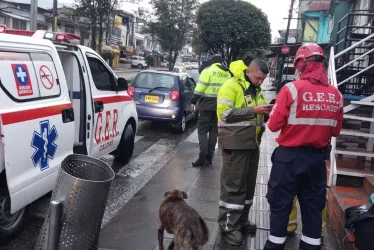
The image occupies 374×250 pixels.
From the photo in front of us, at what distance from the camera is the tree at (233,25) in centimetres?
2023

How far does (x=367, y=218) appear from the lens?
344cm

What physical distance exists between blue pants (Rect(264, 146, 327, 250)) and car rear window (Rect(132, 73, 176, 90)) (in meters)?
7.20

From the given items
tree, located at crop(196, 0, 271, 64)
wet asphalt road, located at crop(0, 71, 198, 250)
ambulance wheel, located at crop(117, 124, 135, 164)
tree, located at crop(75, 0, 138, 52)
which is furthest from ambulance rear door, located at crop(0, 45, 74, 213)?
tree, located at crop(196, 0, 271, 64)

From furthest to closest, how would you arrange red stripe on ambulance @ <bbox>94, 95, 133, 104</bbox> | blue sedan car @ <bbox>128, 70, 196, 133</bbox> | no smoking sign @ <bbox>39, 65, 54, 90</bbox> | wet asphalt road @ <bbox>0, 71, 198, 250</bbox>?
blue sedan car @ <bbox>128, 70, 196, 133</bbox>, red stripe on ambulance @ <bbox>94, 95, 133, 104</bbox>, wet asphalt road @ <bbox>0, 71, 198, 250</bbox>, no smoking sign @ <bbox>39, 65, 54, 90</bbox>

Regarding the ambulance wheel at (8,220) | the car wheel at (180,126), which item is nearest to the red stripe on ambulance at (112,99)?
the ambulance wheel at (8,220)

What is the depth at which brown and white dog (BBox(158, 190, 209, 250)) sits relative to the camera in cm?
331

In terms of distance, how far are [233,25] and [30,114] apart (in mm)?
17347

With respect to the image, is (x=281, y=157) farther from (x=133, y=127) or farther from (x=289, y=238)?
(x=133, y=127)

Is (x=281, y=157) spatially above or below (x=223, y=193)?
above

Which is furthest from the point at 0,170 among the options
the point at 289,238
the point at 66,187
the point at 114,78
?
the point at 114,78

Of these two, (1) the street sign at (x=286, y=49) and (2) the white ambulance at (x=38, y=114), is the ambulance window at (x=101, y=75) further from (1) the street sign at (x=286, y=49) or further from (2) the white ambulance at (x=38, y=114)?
(1) the street sign at (x=286, y=49)

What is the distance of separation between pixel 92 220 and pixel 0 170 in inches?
38.6

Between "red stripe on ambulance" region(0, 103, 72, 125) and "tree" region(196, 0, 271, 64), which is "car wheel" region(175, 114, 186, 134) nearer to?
"red stripe on ambulance" region(0, 103, 72, 125)

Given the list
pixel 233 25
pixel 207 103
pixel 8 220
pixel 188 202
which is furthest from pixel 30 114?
pixel 233 25
